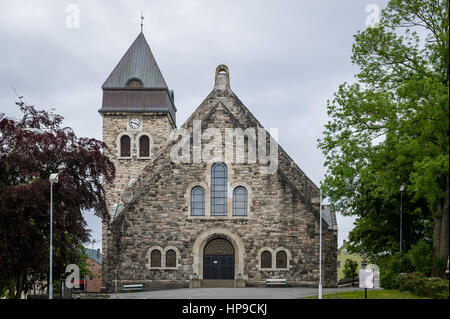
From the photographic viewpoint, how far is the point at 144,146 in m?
48.3

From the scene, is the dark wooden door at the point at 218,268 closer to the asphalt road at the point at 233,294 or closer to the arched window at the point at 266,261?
the arched window at the point at 266,261

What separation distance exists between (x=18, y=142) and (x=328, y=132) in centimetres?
1476

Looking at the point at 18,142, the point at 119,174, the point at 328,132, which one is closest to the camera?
the point at 18,142

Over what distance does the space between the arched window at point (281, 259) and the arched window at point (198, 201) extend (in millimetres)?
5745

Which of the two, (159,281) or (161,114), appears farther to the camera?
(161,114)

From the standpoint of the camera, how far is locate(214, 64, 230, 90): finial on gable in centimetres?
4075

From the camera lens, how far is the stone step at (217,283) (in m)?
36.6

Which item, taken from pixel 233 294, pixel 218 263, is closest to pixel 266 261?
pixel 218 263

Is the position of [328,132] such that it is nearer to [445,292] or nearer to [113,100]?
[445,292]

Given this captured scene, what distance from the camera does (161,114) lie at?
159ft

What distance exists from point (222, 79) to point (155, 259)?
13.7 meters

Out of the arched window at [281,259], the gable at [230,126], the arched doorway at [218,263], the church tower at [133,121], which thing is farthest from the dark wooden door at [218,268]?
the church tower at [133,121]
